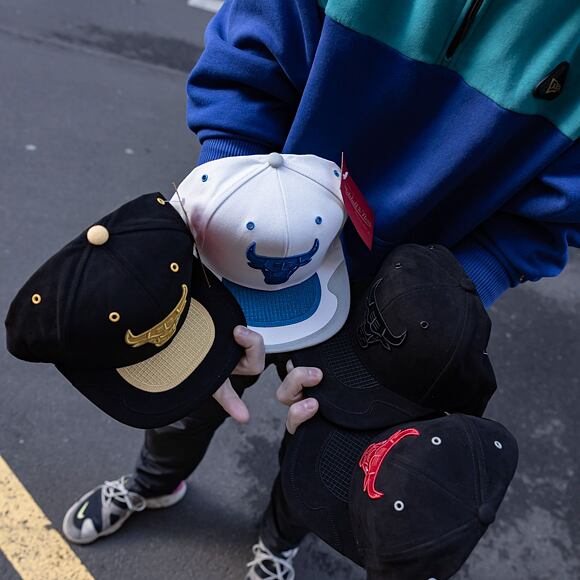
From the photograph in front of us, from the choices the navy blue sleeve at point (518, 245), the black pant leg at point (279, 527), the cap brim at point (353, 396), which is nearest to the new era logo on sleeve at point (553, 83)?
the navy blue sleeve at point (518, 245)

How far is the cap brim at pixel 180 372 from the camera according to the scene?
3.20 ft

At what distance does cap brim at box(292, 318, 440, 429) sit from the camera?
1.03 metres

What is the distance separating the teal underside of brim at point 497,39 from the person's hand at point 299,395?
51 centimetres

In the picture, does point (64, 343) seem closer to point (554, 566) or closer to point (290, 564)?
point (290, 564)

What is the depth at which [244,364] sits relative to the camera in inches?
41.9

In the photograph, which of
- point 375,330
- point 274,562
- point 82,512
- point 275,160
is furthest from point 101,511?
point 275,160

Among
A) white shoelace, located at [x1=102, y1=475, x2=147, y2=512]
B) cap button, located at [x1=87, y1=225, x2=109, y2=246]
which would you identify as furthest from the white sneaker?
cap button, located at [x1=87, y1=225, x2=109, y2=246]

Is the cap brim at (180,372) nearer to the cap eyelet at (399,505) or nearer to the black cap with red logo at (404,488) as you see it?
Result: the black cap with red logo at (404,488)

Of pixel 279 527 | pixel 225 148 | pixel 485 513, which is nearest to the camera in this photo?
pixel 485 513

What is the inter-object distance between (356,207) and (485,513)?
506mm

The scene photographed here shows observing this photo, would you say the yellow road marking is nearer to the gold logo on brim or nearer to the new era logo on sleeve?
the gold logo on brim

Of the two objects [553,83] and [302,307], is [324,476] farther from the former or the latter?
[553,83]

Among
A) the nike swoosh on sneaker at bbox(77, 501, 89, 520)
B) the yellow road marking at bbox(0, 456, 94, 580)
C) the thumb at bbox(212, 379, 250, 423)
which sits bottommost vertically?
the yellow road marking at bbox(0, 456, 94, 580)

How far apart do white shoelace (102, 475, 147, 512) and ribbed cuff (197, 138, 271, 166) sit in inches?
37.0
